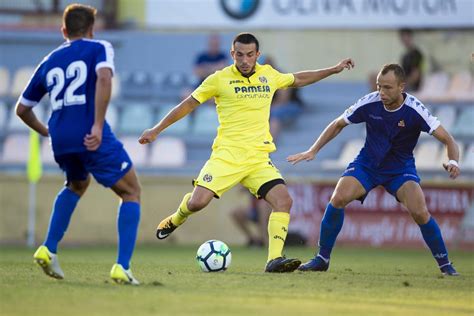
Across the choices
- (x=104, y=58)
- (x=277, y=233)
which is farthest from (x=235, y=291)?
(x=104, y=58)

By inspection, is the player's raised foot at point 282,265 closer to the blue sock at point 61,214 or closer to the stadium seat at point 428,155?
the blue sock at point 61,214

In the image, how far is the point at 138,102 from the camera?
71.9 feet

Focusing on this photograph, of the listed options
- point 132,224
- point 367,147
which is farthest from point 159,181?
point 132,224

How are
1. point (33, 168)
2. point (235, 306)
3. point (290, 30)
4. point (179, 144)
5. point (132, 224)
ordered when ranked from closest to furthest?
point (235, 306) → point (132, 224) → point (33, 168) → point (179, 144) → point (290, 30)

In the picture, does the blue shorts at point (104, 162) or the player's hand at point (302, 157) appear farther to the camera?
the player's hand at point (302, 157)

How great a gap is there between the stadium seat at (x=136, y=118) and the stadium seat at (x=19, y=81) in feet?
7.56

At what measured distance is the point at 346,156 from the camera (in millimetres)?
19781

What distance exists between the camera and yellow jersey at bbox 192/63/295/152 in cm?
1077

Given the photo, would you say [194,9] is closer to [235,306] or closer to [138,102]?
[138,102]

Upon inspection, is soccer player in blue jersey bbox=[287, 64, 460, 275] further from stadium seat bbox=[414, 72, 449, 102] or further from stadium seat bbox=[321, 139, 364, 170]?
stadium seat bbox=[414, 72, 449, 102]

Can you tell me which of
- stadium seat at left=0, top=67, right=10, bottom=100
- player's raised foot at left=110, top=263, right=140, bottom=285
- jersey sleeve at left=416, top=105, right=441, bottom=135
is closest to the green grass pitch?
player's raised foot at left=110, top=263, right=140, bottom=285

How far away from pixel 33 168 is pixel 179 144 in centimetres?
324

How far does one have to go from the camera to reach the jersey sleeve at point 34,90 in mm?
8906

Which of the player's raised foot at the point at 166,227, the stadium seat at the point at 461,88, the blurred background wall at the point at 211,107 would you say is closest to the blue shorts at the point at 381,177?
the player's raised foot at the point at 166,227
